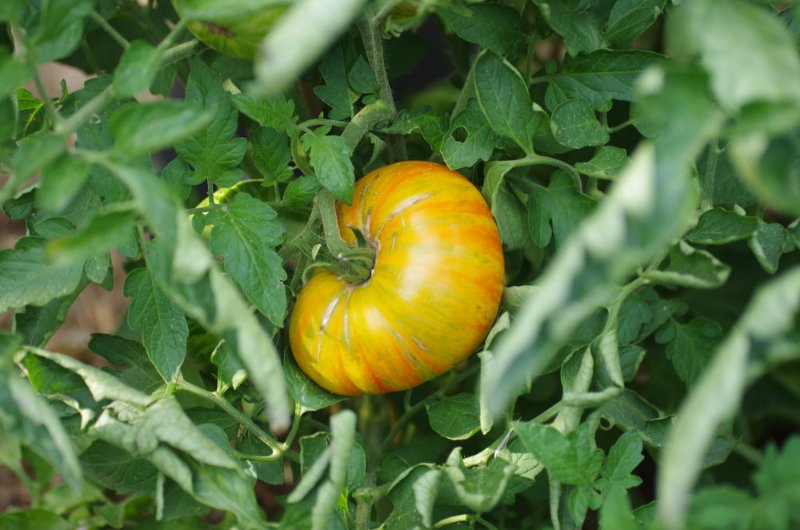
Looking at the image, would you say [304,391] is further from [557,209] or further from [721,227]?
[721,227]

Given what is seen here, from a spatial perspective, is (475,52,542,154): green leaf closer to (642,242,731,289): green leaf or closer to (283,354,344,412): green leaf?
(642,242,731,289): green leaf

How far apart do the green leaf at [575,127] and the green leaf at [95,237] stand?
39 cm

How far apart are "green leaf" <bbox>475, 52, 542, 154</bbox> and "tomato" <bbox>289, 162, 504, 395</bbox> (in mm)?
65

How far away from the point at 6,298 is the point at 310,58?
416 millimetres

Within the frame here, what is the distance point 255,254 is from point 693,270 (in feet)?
1.15

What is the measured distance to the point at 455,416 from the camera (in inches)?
31.7

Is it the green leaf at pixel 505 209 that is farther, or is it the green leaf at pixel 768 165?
the green leaf at pixel 505 209

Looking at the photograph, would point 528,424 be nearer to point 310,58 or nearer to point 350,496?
point 350,496

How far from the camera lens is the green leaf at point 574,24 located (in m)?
0.74

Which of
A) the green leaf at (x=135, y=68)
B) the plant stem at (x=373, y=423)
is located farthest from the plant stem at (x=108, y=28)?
the plant stem at (x=373, y=423)

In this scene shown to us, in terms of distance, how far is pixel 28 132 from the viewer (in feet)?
2.73

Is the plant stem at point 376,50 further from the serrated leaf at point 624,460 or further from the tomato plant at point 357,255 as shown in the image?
the serrated leaf at point 624,460

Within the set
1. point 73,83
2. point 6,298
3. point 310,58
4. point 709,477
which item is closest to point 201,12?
point 310,58

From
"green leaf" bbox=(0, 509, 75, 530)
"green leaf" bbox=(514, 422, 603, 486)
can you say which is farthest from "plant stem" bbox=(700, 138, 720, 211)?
"green leaf" bbox=(0, 509, 75, 530)
